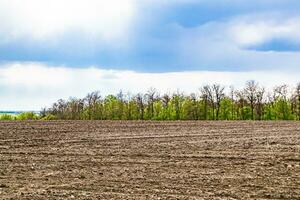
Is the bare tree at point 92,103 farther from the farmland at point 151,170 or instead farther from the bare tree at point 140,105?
the farmland at point 151,170

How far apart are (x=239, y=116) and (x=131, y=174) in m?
70.9

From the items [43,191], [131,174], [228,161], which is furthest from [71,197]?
[228,161]

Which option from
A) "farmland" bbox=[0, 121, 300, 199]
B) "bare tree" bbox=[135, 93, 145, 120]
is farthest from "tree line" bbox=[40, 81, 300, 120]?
"farmland" bbox=[0, 121, 300, 199]

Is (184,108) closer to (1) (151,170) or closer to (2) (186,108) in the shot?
(2) (186,108)

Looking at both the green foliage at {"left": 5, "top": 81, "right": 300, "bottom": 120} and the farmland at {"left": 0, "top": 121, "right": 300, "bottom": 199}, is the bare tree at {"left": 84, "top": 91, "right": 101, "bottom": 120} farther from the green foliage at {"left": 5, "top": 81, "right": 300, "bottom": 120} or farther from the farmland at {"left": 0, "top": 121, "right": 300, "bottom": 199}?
the farmland at {"left": 0, "top": 121, "right": 300, "bottom": 199}

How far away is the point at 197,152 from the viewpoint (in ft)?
58.6

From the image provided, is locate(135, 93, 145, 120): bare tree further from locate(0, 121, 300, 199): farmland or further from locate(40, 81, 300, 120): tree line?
locate(0, 121, 300, 199): farmland

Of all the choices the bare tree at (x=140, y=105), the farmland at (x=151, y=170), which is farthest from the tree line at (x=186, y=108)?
the farmland at (x=151, y=170)

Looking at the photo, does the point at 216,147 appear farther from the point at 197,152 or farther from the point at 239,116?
the point at 239,116

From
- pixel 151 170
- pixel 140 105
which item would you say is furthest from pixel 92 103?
pixel 151 170

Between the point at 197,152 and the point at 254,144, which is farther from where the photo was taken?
the point at 254,144

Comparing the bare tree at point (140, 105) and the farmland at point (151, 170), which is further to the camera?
the bare tree at point (140, 105)

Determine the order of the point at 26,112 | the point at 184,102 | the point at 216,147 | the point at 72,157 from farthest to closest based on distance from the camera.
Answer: the point at 26,112 < the point at 184,102 < the point at 216,147 < the point at 72,157

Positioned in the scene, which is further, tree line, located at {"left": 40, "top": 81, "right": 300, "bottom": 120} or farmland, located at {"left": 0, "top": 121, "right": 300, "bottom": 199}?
tree line, located at {"left": 40, "top": 81, "right": 300, "bottom": 120}
